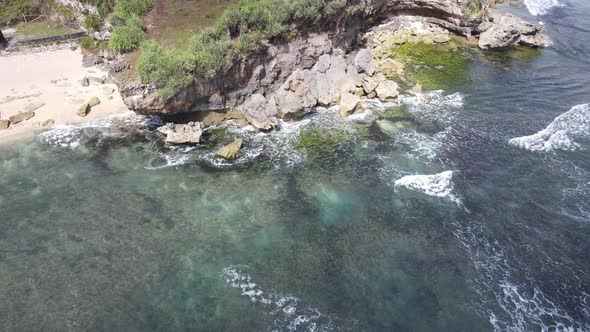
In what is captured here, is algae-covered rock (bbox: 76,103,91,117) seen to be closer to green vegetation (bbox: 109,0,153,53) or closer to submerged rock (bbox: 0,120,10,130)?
submerged rock (bbox: 0,120,10,130)

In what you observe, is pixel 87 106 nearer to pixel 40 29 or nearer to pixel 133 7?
pixel 133 7

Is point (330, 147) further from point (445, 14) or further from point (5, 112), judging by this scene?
point (445, 14)

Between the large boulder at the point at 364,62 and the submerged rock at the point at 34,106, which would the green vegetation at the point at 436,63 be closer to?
the large boulder at the point at 364,62

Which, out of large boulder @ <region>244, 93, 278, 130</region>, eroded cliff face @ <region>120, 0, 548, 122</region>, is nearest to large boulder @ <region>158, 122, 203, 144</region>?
eroded cliff face @ <region>120, 0, 548, 122</region>

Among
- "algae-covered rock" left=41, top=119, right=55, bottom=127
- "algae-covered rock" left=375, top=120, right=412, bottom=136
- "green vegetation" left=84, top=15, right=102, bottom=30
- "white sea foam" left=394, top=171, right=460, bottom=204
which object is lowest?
"white sea foam" left=394, top=171, right=460, bottom=204

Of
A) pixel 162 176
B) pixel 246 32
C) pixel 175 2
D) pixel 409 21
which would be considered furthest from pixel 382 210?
pixel 409 21

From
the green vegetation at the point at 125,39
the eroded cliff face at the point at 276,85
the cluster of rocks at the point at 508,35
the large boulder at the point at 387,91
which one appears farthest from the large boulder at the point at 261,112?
the cluster of rocks at the point at 508,35

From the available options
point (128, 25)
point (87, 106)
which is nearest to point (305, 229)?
point (87, 106)
